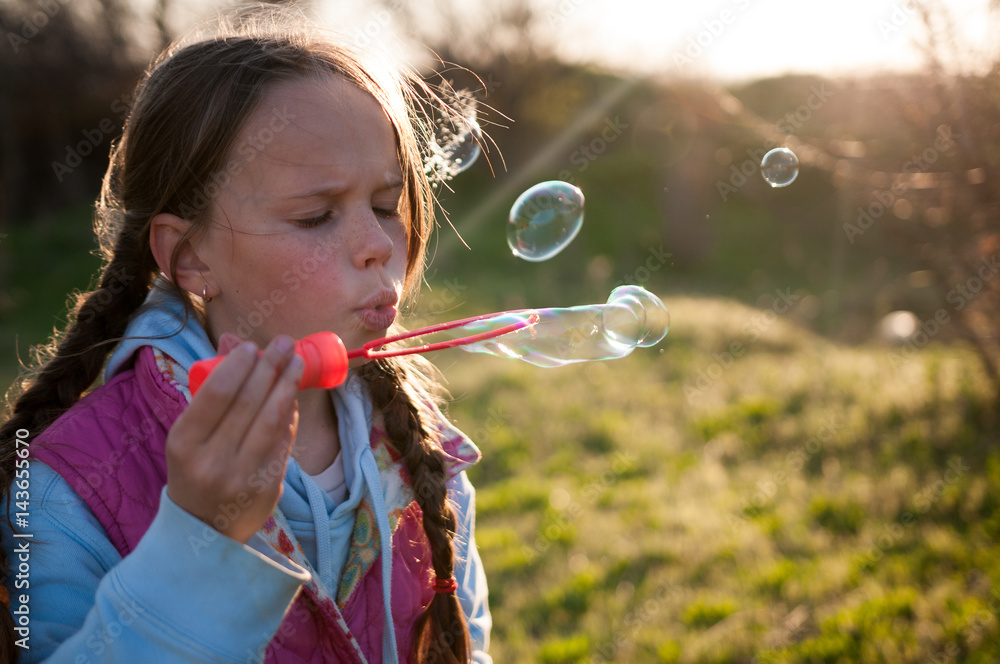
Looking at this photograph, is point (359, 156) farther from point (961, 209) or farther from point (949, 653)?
point (961, 209)

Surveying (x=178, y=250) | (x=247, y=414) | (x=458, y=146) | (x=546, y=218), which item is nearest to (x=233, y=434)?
(x=247, y=414)

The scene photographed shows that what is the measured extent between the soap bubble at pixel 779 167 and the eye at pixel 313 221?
5.24 feet

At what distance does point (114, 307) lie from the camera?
144cm

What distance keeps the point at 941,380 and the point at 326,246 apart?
4.80m

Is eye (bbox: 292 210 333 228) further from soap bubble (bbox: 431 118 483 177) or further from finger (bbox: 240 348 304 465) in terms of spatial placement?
soap bubble (bbox: 431 118 483 177)

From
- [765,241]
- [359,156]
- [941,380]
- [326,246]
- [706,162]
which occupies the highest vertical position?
[706,162]

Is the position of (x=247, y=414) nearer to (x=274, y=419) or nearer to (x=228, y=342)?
(x=274, y=419)

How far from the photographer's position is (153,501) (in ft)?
3.87

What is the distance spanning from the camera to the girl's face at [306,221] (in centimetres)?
120

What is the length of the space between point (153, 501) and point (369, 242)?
1.83 ft

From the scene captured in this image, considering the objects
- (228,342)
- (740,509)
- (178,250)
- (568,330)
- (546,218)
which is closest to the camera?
(228,342)

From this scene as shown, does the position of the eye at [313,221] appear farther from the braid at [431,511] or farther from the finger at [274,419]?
the braid at [431,511]

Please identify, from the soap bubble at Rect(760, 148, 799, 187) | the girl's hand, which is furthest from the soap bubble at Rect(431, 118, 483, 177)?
the soap bubble at Rect(760, 148, 799, 187)

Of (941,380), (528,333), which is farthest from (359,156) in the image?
(941,380)
